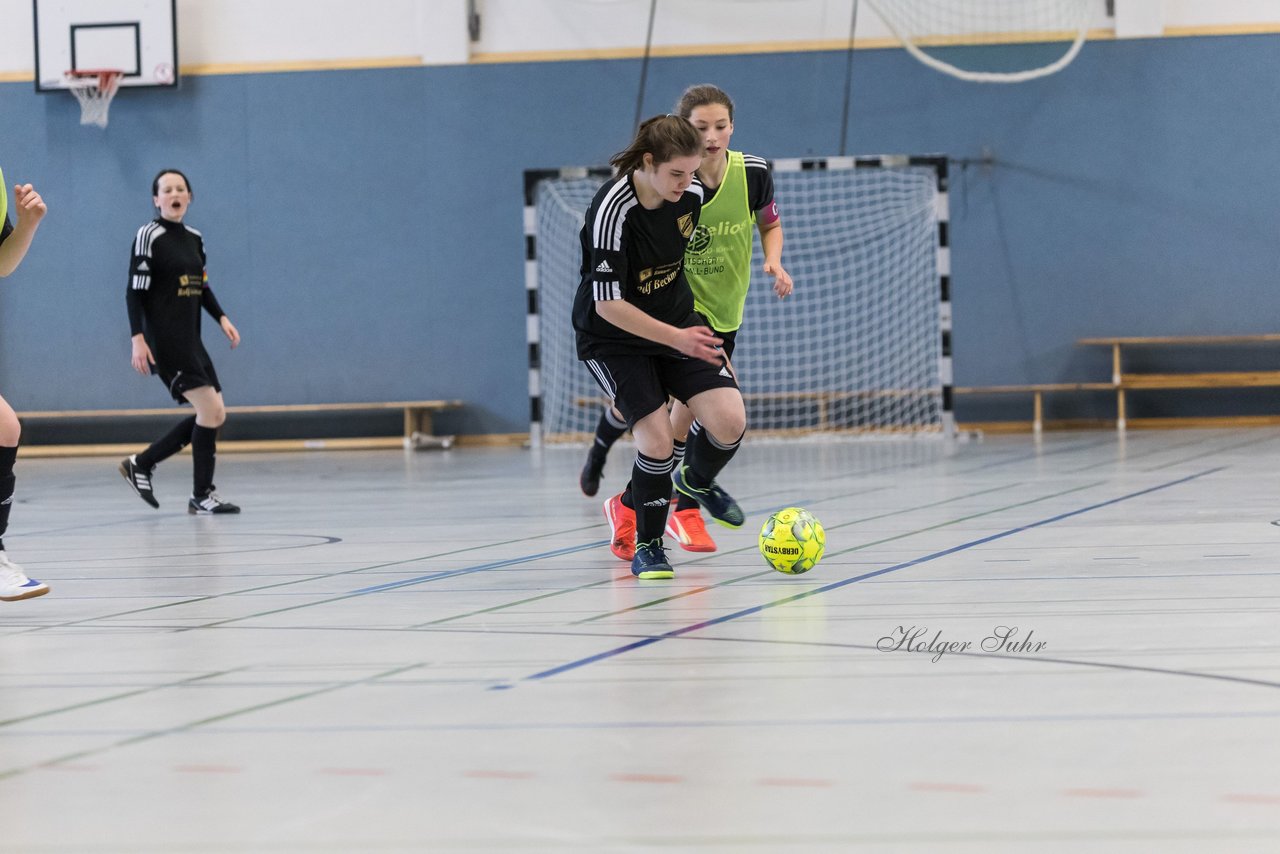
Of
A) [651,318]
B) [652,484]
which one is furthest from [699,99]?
[652,484]

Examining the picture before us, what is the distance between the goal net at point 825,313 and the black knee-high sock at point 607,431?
7.05 metres

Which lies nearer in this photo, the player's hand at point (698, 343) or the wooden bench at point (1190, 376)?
the player's hand at point (698, 343)

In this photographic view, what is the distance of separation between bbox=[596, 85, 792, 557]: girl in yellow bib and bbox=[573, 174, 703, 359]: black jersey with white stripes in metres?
0.54

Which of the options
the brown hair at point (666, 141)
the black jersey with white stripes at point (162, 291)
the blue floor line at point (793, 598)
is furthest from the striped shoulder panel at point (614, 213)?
the black jersey with white stripes at point (162, 291)

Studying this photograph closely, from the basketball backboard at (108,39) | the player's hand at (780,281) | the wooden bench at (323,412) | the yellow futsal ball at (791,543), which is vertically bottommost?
the wooden bench at (323,412)

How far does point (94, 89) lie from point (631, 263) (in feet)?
39.9

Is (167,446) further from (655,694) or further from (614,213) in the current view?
(655,694)

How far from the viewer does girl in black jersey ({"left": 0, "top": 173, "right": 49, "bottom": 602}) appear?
4.18m

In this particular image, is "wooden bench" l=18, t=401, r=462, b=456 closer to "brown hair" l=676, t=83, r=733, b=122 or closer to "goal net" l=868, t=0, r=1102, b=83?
"goal net" l=868, t=0, r=1102, b=83

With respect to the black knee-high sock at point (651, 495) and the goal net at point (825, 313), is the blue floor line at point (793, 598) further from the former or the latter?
the goal net at point (825, 313)

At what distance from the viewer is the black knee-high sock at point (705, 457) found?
5109mm

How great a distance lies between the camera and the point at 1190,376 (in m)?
14.4

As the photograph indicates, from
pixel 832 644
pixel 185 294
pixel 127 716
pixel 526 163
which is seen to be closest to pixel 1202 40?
pixel 526 163

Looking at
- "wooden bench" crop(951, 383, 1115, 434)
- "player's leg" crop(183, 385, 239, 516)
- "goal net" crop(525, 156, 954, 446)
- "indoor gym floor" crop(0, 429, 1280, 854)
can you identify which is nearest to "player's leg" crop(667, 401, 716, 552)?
"indoor gym floor" crop(0, 429, 1280, 854)
